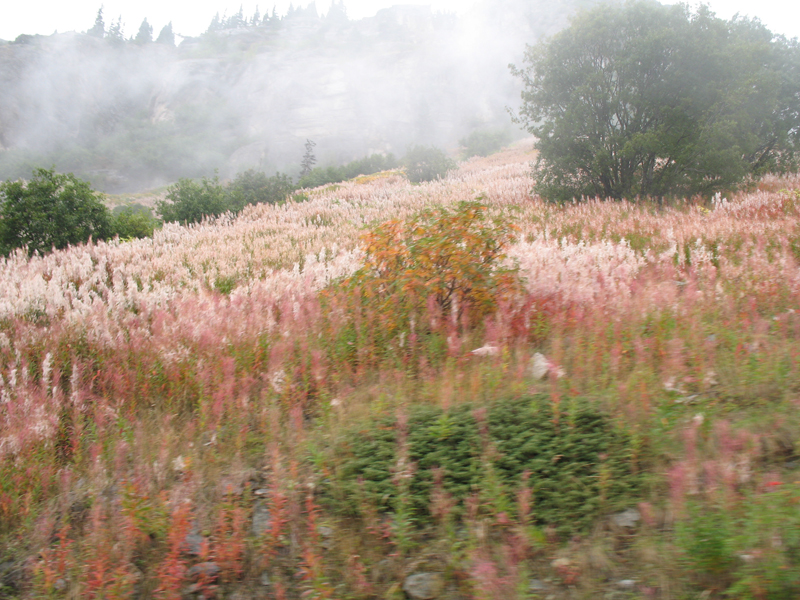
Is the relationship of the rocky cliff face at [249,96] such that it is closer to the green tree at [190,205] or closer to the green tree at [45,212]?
the green tree at [190,205]

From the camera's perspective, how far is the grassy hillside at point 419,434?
2139mm

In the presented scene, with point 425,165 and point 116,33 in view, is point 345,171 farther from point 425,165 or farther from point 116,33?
point 116,33

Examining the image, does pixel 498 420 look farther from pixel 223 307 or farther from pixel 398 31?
pixel 398 31

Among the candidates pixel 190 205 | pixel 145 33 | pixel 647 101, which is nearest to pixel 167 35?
pixel 145 33

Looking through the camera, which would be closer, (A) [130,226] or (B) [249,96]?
(A) [130,226]

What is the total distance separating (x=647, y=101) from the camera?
1281cm

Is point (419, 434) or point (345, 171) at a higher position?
point (345, 171)

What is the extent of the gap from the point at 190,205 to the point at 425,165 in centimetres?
1606

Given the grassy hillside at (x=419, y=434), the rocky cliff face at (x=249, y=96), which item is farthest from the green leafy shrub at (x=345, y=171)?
the rocky cliff face at (x=249, y=96)

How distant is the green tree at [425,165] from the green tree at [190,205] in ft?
43.8

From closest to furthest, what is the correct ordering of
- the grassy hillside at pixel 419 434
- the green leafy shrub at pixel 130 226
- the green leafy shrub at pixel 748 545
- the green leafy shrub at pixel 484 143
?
the green leafy shrub at pixel 748 545, the grassy hillside at pixel 419 434, the green leafy shrub at pixel 130 226, the green leafy shrub at pixel 484 143

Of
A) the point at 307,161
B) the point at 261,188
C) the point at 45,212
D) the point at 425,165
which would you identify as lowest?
the point at 45,212

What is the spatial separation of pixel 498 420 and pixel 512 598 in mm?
1200

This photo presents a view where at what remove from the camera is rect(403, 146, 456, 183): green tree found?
28.3m
